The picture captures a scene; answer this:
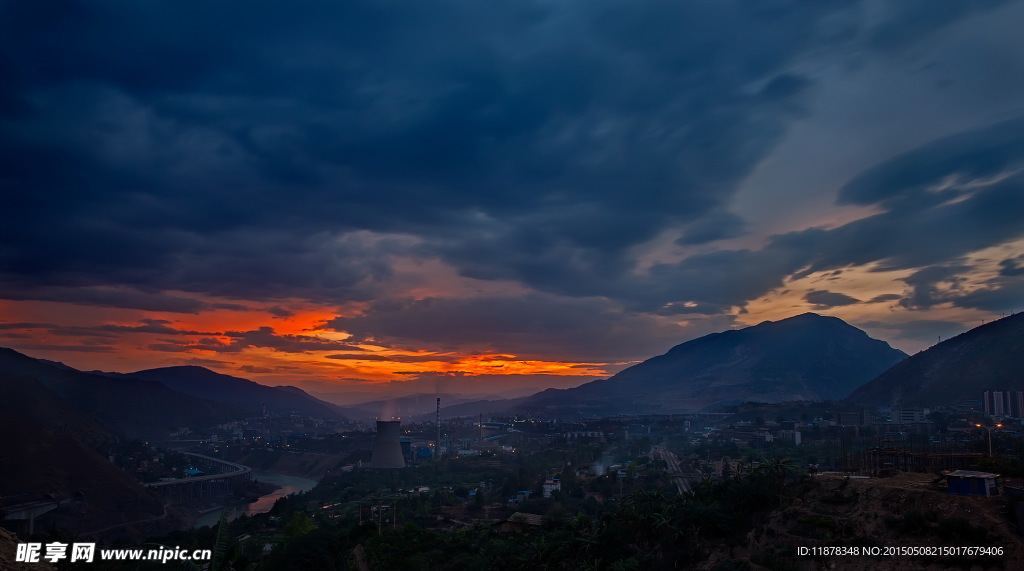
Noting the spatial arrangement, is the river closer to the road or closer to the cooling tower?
the cooling tower

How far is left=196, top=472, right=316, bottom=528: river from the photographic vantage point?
8671cm

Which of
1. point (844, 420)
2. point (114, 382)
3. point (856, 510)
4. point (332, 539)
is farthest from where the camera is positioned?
point (114, 382)

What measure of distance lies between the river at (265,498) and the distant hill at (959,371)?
13445 centimetres

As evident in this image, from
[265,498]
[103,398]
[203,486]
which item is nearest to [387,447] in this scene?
[265,498]

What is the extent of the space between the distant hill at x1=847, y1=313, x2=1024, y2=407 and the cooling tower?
374 ft

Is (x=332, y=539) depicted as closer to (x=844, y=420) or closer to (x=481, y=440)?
(x=844, y=420)

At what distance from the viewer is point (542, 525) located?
39.4m

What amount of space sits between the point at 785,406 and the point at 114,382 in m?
209

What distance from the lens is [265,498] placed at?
103m

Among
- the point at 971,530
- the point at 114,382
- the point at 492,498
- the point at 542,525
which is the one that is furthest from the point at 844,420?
the point at 114,382

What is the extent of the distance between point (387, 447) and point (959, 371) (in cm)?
12971

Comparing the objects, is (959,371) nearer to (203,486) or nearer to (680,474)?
(680,474)

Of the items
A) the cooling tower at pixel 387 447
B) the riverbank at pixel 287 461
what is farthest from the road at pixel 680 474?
the riverbank at pixel 287 461

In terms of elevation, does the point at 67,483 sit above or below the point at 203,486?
above
